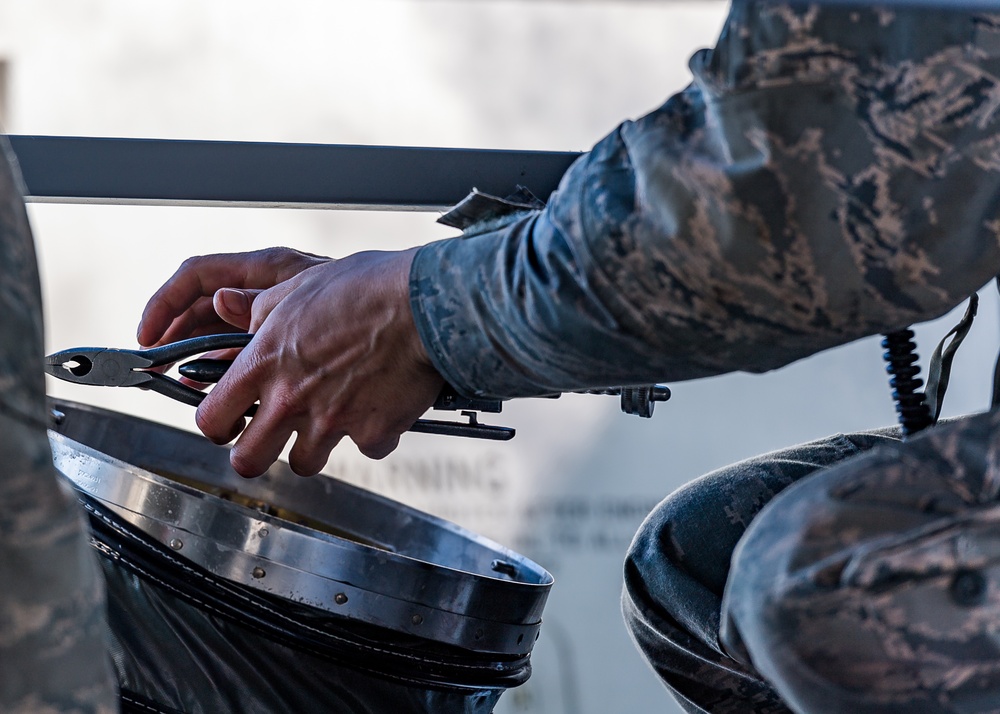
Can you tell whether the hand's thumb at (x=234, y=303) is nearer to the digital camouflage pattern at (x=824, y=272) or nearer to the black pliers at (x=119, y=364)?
the black pliers at (x=119, y=364)

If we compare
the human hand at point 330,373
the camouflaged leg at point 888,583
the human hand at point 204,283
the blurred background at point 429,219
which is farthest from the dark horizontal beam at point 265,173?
the blurred background at point 429,219

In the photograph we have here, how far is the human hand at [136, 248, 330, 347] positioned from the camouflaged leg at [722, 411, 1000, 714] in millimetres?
428

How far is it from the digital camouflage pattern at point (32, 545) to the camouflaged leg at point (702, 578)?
45cm

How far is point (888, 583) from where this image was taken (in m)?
0.42

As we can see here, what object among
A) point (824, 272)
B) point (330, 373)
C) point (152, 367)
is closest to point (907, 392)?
point (824, 272)

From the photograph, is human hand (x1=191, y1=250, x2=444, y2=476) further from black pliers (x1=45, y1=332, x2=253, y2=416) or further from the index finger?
the index finger

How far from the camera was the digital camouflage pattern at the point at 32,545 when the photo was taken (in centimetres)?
29

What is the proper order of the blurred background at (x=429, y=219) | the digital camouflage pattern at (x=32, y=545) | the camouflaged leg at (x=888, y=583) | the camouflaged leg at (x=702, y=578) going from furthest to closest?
the blurred background at (x=429, y=219)
the camouflaged leg at (x=702, y=578)
the camouflaged leg at (x=888, y=583)
the digital camouflage pattern at (x=32, y=545)

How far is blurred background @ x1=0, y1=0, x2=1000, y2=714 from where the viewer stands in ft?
7.29

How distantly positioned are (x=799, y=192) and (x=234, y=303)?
395mm

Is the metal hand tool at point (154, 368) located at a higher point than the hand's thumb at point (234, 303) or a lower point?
lower

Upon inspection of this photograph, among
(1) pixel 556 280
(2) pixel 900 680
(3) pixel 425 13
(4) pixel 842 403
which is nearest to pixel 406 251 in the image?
(1) pixel 556 280

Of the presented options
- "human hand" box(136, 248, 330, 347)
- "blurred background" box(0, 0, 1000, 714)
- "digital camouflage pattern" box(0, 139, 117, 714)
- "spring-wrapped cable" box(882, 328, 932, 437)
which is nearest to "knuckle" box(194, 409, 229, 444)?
"human hand" box(136, 248, 330, 347)

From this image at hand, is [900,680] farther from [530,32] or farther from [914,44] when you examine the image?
[530,32]
